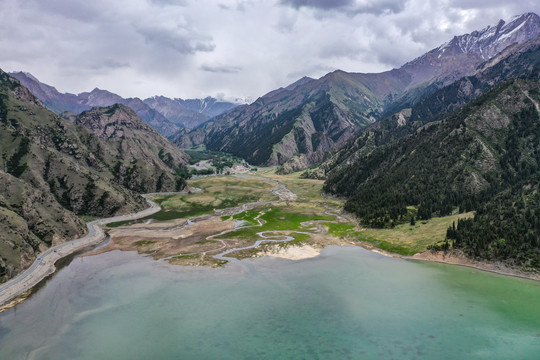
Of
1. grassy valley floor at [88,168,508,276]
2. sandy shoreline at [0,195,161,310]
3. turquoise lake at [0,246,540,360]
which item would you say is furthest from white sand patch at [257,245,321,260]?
sandy shoreline at [0,195,161,310]

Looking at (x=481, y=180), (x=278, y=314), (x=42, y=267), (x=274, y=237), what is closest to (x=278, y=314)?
(x=278, y=314)

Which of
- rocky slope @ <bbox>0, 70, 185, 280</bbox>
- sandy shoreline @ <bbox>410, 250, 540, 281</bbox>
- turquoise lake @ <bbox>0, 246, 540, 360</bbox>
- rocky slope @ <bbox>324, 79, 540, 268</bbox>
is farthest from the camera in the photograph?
rocky slope @ <bbox>0, 70, 185, 280</bbox>

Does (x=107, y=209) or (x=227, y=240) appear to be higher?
(x=107, y=209)

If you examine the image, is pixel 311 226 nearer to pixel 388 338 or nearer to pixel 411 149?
pixel 388 338

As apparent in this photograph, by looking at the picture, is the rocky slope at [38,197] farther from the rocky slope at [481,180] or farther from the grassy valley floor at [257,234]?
the rocky slope at [481,180]

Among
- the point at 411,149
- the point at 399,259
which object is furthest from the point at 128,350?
the point at 411,149

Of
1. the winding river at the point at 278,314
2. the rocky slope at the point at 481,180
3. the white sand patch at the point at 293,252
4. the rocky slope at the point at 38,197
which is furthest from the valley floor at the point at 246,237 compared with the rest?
the rocky slope at the point at 481,180

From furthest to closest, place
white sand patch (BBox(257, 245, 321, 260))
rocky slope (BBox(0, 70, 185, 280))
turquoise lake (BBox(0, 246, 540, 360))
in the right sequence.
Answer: white sand patch (BBox(257, 245, 321, 260)), rocky slope (BBox(0, 70, 185, 280)), turquoise lake (BBox(0, 246, 540, 360))

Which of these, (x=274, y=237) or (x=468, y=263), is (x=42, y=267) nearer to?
(x=274, y=237)

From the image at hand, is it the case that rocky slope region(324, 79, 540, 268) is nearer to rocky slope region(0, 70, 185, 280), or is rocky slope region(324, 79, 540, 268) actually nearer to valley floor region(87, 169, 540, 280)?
valley floor region(87, 169, 540, 280)
